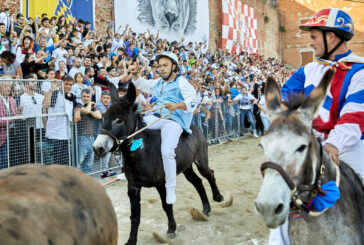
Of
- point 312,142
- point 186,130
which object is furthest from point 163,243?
point 312,142

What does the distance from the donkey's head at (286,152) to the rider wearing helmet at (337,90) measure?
0.27 meters

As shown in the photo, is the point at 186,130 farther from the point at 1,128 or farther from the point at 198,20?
the point at 198,20

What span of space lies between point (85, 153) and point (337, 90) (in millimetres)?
5234

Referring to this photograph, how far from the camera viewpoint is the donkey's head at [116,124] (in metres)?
4.03

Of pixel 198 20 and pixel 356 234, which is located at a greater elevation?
pixel 198 20

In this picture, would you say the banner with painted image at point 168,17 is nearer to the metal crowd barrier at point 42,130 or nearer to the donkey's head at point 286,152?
the metal crowd barrier at point 42,130

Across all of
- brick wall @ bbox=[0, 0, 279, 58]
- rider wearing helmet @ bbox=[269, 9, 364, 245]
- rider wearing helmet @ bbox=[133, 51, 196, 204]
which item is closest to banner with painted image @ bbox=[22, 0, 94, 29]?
brick wall @ bbox=[0, 0, 279, 58]

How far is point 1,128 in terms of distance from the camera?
5.48 metres

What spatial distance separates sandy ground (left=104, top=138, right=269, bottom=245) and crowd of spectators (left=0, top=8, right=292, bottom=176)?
4.75 feet

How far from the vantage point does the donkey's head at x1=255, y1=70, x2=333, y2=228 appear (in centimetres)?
172

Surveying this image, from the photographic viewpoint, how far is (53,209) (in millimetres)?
1522

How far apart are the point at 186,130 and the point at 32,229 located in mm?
3572

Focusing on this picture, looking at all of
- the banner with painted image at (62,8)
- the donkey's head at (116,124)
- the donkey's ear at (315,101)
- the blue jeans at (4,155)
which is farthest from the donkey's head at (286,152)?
the banner with painted image at (62,8)

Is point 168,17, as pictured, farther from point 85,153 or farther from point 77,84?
point 85,153
